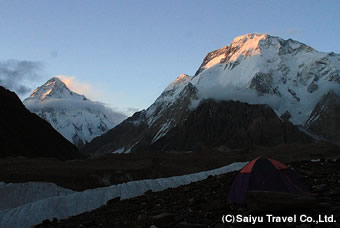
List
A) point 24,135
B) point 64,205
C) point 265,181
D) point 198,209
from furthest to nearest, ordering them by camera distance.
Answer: point 24,135 < point 64,205 < point 265,181 < point 198,209

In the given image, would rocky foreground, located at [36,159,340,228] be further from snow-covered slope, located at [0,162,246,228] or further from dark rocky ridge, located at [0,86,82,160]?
dark rocky ridge, located at [0,86,82,160]

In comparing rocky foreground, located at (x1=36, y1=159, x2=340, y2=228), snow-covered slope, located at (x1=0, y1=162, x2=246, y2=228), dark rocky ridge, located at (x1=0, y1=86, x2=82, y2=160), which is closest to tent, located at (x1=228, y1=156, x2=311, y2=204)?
rocky foreground, located at (x1=36, y1=159, x2=340, y2=228)

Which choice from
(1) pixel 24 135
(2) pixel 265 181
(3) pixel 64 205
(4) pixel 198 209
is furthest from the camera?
(1) pixel 24 135

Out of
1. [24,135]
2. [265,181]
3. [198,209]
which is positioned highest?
[24,135]

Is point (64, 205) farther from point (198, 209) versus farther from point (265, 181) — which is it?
point (265, 181)

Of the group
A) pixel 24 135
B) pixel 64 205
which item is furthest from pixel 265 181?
pixel 24 135

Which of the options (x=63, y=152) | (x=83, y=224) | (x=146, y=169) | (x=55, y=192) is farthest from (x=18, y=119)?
(x=83, y=224)

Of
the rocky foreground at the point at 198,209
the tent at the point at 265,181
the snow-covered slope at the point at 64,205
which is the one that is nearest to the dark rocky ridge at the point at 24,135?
the snow-covered slope at the point at 64,205
